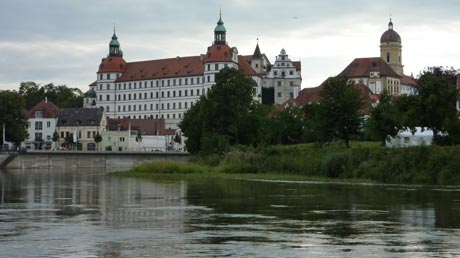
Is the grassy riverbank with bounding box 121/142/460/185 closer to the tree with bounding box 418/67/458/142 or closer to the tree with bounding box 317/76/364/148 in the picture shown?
the tree with bounding box 317/76/364/148

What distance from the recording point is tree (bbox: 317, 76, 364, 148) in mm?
84750

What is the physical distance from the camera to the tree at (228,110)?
102 m

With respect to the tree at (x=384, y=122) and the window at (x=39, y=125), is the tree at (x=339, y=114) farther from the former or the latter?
the window at (x=39, y=125)

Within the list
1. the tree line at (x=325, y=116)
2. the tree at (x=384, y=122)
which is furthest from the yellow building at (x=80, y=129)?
the tree at (x=384, y=122)

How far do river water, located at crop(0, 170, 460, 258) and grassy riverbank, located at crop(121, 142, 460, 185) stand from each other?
56.1 ft

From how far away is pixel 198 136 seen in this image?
353ft

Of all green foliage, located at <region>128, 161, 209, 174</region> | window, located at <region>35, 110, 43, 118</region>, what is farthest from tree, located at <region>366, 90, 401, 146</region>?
window, located at <region>35, 110, 43, 118</region>

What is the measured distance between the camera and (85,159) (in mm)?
138000

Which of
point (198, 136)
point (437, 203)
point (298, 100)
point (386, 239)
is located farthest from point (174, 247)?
point (298, 100)

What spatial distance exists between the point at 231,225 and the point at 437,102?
162 ft

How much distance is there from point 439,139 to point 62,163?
75450 millimetres

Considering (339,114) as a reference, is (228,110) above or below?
above

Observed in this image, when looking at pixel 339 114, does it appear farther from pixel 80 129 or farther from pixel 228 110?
pixel 80 129

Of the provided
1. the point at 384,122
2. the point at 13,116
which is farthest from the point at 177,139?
the point at 384,122
